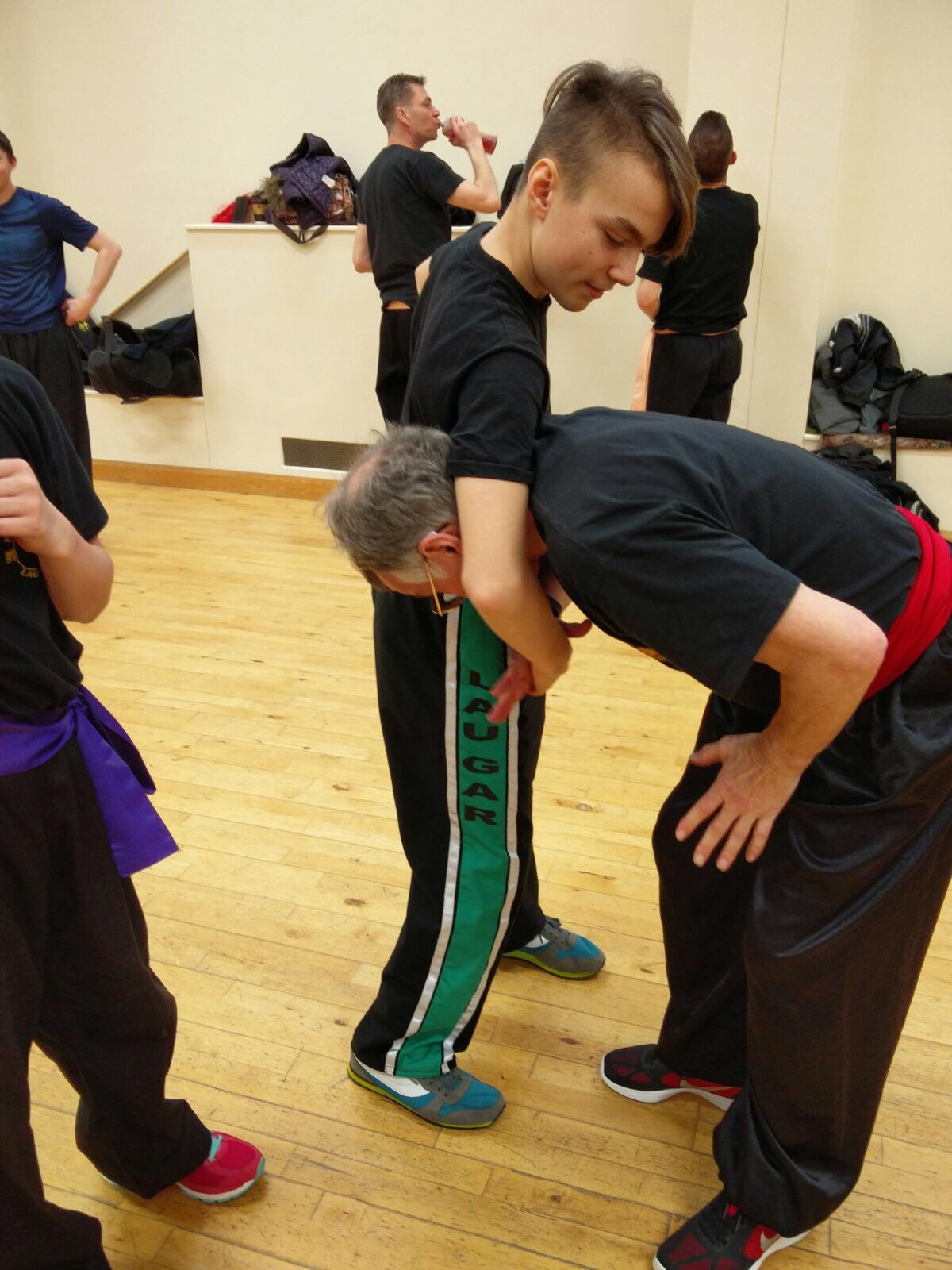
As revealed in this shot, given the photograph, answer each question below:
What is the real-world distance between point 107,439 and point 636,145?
16.0 feet

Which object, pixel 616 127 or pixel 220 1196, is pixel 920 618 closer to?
pixel 616 127

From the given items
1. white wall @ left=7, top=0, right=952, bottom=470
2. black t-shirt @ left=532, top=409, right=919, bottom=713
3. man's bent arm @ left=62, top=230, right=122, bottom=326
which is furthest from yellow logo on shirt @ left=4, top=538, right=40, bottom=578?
white wall @ left=7, top=0, right=952, bottom=470

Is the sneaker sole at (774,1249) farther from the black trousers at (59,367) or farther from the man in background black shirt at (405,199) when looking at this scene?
the black trousers at (59,367)

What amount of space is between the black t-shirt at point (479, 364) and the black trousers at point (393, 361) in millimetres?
2327

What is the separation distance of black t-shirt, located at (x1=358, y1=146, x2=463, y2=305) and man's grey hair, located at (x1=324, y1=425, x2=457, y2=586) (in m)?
2.49

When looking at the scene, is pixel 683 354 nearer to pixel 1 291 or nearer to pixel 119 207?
pixel 1 291

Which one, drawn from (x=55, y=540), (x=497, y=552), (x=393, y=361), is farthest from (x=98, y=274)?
(x=497, y=552)

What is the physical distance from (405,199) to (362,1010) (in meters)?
2.72

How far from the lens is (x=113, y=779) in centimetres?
122

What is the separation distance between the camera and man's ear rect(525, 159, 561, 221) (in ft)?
3.85

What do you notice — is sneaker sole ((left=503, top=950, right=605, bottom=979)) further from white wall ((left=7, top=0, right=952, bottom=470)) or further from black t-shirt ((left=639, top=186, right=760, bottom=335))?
white wall ((left=7, top=0, right=952, bottom=470))

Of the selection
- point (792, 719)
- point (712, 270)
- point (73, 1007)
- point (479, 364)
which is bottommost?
point (73, 1007)

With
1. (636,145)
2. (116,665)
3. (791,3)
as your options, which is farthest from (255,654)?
(791,3)

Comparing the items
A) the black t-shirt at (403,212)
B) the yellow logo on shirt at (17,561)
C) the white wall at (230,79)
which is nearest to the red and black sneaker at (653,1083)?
the yellow logo on shirt at (17,561)
